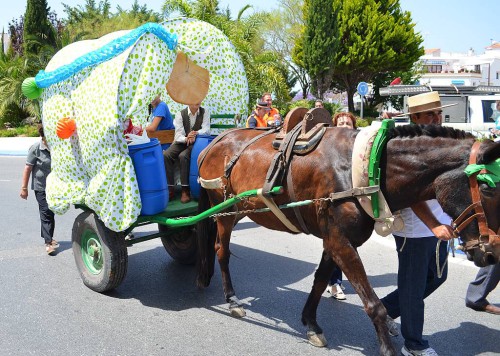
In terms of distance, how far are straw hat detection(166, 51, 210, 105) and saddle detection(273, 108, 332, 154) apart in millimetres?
1706

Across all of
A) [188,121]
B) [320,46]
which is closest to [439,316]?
[188,121]

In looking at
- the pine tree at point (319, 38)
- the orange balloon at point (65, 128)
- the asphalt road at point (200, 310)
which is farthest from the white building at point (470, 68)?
the orange balloon at point (65, 128)

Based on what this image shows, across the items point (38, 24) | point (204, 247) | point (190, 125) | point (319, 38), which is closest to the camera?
point (204, 247)

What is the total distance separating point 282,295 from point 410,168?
2414mm

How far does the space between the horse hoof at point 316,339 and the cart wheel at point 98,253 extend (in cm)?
201

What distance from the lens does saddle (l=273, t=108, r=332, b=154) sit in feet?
13.1

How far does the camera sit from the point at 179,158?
5711mm

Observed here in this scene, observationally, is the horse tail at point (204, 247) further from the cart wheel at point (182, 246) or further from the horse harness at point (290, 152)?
the horse harness at point (290, 152)

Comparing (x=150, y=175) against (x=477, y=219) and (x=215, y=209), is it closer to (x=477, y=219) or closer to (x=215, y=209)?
(x=215, y=209)

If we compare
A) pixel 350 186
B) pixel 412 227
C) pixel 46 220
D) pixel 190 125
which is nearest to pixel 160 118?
pixel 190 125

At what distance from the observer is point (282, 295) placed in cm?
535

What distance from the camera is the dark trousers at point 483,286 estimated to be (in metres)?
4.63

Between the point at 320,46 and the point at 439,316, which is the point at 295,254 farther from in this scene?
the point at 320,46

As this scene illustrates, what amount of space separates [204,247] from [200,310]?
0.68 meters
